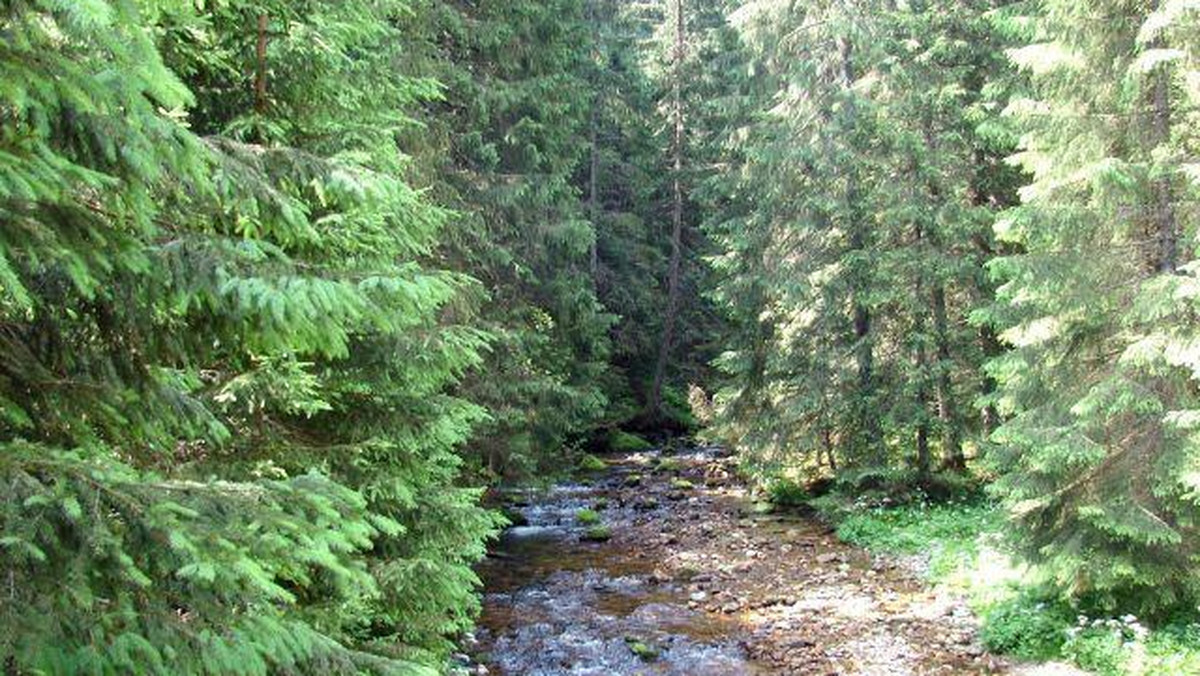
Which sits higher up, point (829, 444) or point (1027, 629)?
point (829, 444)

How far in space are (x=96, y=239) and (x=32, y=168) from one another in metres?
0.55

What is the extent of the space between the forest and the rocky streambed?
0.71 ft

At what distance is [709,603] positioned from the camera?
13047 millimetres

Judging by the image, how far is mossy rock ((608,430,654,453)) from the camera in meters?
27.3

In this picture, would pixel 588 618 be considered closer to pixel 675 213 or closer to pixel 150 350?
pixel 150 350

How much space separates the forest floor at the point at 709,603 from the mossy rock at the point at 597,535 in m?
0.03

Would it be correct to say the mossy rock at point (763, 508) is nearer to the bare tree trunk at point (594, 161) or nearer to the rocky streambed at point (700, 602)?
the rocky streambed at point (700, 602)

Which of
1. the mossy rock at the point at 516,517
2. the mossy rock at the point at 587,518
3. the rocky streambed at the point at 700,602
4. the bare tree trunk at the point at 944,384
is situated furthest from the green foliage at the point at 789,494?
the mossy rock at the point at 516,517

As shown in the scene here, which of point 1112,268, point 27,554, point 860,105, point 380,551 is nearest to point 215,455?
point 380,551

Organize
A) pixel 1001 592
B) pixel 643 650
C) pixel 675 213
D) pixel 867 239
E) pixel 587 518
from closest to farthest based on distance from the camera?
pixel 643 650 → pixel 1001 592 → pixel 587 518 → pixel 867 239 → pixel 675 213

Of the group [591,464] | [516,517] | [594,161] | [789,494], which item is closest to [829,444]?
[789,494]

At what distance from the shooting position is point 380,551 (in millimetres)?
7086

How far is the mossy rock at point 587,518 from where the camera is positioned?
18.0m

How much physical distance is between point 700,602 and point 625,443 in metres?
14.4
